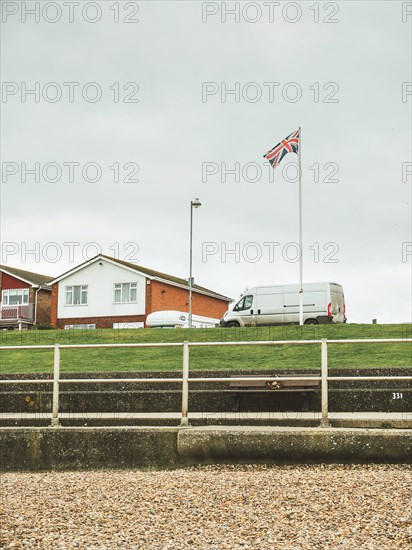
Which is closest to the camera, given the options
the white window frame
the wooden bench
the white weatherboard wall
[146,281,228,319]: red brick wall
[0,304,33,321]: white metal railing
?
the wooden bench

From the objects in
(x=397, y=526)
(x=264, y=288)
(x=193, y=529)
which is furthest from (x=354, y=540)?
(x=264, y=288)

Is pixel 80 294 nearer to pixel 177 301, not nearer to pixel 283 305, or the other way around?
pixel 177 301

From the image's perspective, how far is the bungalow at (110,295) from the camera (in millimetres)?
48406

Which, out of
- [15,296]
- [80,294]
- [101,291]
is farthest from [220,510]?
[15,296]

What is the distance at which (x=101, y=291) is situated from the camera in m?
49.9

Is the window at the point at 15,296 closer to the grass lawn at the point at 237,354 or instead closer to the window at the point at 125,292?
the window at the point at 125,292

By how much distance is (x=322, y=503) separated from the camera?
20.9ft

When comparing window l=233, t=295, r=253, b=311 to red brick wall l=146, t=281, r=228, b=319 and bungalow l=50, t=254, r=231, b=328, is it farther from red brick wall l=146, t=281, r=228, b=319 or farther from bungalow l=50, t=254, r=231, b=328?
red brick wall l=146, t=281, r=228, b=319

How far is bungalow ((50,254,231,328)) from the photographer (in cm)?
4841

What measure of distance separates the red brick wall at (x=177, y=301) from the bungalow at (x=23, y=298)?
10.4 metres

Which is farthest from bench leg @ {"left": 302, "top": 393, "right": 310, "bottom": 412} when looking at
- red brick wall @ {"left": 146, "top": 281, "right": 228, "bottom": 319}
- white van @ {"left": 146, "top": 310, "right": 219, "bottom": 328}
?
red brick wall @ {"left": 146, "top": 281, "right": 228, "bottom": 319}

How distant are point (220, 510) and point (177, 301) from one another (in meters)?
44.9

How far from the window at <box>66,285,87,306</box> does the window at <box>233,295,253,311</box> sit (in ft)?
64.9

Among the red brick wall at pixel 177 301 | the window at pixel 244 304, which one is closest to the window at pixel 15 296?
the red brick wall at pixel 177 301
